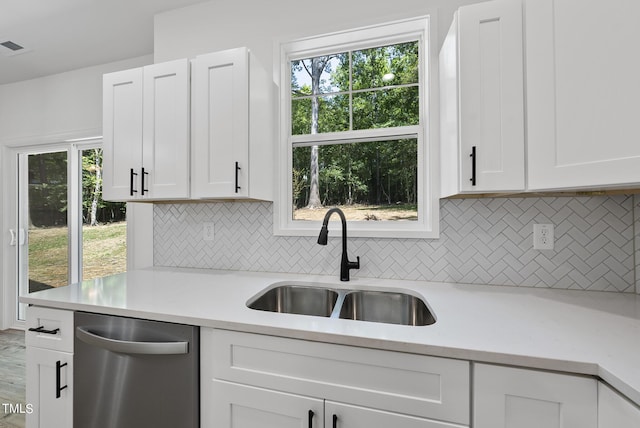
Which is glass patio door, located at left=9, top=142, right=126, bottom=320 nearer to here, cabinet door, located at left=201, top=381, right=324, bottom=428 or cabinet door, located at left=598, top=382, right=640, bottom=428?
cabinet door, located at left=201, top=381, right=324, bottom=428

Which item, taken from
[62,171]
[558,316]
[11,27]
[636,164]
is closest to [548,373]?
[558,316]

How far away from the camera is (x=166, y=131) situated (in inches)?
71.4

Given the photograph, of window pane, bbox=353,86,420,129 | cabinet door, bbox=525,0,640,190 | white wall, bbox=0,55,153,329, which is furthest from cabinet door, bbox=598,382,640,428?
white wall, bbox=0,55,153,329

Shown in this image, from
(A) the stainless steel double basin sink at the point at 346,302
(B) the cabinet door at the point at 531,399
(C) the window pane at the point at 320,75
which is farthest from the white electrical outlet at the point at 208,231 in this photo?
(B) the cabinet door at the point at 531,399

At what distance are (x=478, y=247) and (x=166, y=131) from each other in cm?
190

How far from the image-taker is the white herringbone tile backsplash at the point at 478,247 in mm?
1436

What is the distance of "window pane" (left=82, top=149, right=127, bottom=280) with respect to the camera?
2.95 meters

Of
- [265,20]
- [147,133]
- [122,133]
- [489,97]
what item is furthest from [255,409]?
[265,20]

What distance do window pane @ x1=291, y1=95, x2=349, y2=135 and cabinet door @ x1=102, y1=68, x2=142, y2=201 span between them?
968mm

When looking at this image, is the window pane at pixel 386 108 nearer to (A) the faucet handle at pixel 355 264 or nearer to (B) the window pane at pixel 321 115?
(B) the window pane at pixel 321 115

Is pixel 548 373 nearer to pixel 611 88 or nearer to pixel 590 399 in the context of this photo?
pixel 590 399

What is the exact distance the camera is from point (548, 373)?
0.79 meters

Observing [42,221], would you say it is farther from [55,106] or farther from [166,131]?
[166,131]

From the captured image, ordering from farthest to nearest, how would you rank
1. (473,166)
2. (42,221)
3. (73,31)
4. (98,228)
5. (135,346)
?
1. (42,221)
2. (98,228)
3. (73,31)
4. (473,166)
5. (135,346)
